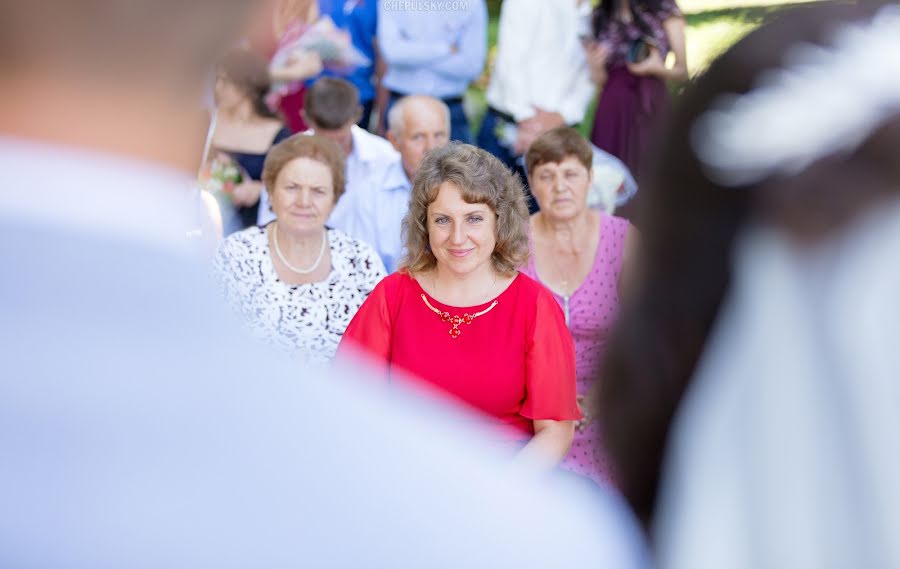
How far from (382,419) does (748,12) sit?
2.15 feet

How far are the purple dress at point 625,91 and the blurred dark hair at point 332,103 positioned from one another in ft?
4.52

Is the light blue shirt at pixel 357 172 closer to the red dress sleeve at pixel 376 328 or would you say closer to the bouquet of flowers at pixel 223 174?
the bouquet of flowers at pixel 223 174

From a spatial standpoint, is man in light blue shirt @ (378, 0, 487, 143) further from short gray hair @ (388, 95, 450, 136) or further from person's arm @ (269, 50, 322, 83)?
person's arm @ (269, 50, 322, 83)

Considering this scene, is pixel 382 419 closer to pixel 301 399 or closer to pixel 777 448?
pixel 301 399

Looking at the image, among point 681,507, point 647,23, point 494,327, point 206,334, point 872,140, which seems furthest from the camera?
point 647,23

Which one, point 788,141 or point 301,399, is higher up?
point 788,141

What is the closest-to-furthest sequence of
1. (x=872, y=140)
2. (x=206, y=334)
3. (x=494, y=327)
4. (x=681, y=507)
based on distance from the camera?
(x=206, y=334) → (x=872, y=140) → (x=681, y=507) → (x=494, y=327)

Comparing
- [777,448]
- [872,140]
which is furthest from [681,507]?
[872,140]

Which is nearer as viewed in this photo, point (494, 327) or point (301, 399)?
point (301, 399)

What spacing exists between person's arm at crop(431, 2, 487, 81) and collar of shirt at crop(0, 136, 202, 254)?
532cm

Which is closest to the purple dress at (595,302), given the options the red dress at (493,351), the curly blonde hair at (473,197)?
the curly blonde hair at (473,197)

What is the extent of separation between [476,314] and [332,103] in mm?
2631

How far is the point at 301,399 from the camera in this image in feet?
2.27

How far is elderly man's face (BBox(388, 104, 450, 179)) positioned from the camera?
219 inches
